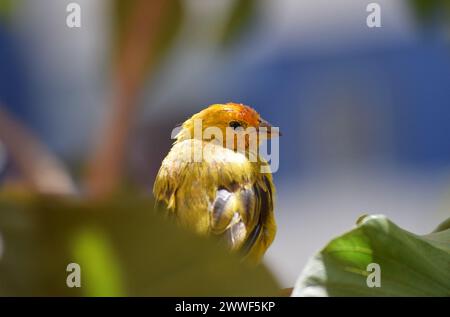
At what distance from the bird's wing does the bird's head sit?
0.07ft

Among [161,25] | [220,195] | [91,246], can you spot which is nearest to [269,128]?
[220,195]

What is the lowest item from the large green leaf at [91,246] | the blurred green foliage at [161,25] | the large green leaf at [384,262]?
the large green leaf at [384,262]

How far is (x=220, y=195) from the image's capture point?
35.4 inches

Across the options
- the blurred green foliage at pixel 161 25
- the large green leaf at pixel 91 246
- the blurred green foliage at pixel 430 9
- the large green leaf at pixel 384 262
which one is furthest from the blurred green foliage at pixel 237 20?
the large green leaf at pixel 91 246

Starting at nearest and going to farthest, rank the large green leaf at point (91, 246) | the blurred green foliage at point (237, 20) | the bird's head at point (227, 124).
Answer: the large green leaf at point (91, 246), the blurred green foliage at point (237, 20), the bird's head at point (227, 124)

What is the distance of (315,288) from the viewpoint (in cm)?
44

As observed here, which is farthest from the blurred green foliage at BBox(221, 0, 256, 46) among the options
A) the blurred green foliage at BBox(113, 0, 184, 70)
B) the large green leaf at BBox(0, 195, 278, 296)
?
the large green leaf at BBox(0, 195, 278, 296)

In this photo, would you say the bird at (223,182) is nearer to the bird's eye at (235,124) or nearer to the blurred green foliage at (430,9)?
the bird's eye at (235,124)

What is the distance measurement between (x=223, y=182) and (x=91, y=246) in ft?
2.16

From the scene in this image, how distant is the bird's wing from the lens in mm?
826

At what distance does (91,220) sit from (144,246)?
0.09 feet

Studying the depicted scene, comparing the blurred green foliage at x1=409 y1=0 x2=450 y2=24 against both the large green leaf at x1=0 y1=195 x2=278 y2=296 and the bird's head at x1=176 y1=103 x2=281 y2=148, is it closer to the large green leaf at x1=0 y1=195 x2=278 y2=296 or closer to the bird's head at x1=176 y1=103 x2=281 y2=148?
the bird's head at x1=176 y1=103 x2=281 y2=148

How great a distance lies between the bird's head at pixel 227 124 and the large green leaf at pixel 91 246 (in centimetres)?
73

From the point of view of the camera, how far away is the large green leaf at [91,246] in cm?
25
